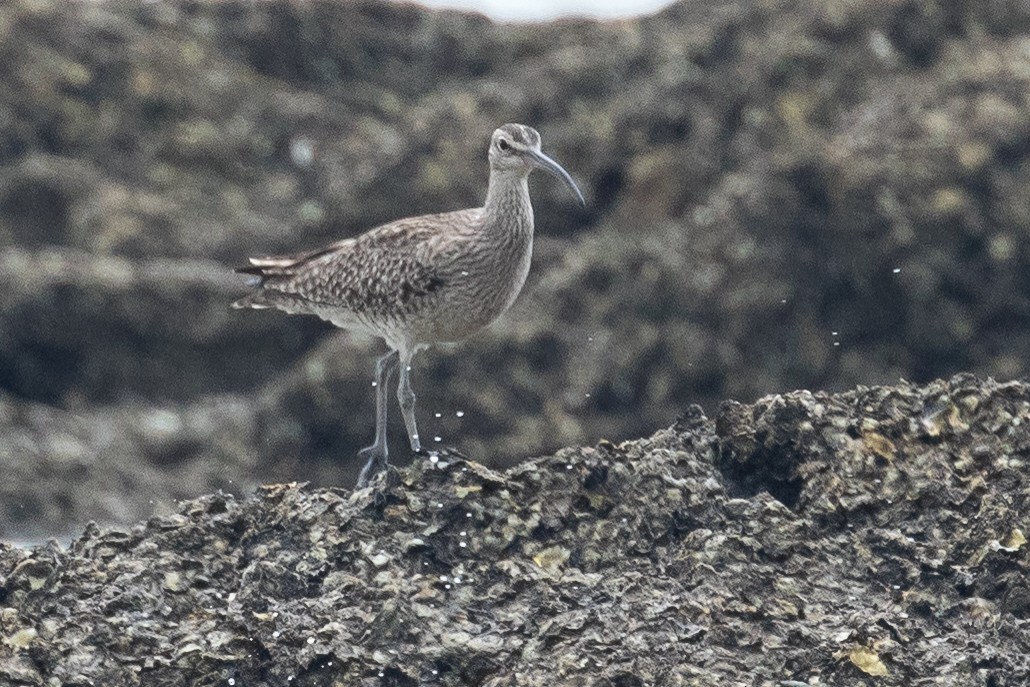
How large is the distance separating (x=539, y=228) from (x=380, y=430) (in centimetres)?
666

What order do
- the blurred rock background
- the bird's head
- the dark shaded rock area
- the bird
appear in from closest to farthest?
the dark shaded rock area → the bird → the bird's head → the blurred rock background

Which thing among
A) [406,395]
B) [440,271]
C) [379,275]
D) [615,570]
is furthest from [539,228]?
[615,570]

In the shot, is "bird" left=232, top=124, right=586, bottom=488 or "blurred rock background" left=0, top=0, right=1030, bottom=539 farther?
"blurred rock background" left=0, top=0, right=1030, bottom=539

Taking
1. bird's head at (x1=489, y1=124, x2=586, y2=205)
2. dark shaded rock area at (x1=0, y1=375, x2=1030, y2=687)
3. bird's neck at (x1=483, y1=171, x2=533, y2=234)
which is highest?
bird's head at (x1=489, y1=124, x2=586, y2=205)

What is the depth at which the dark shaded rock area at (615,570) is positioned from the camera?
25.3 ft

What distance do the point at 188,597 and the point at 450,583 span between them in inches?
43.8

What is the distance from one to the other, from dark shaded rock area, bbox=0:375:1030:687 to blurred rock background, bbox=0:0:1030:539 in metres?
7.26

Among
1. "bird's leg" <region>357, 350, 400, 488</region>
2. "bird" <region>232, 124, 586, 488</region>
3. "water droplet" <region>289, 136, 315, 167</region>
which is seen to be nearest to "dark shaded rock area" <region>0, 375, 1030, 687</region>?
"bird's leg" <region>357, 350, 400, 488</region>

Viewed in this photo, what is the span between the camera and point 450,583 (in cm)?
819

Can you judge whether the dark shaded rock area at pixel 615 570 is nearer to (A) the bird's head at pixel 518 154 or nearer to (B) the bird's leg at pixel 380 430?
(B) the bird's leg at pixel 380 430

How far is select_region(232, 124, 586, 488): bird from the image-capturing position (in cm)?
1106

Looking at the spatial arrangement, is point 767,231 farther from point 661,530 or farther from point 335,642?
point 335,642

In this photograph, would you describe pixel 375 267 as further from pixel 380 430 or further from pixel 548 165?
pixel 548 165

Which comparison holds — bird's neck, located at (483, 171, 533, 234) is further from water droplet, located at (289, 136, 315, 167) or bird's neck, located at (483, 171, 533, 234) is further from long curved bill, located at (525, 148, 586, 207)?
water droplet, located at (289, 136, 315, 167)
